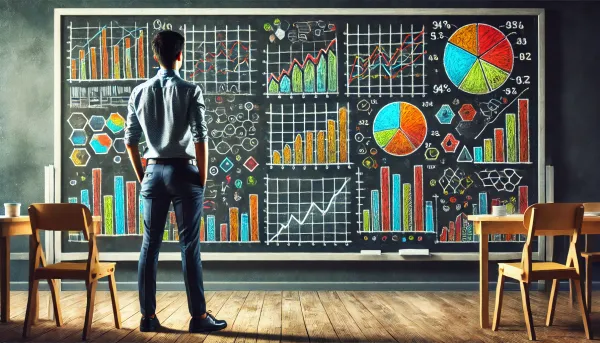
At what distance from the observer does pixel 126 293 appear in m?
5.07

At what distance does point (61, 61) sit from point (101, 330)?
2.68 m

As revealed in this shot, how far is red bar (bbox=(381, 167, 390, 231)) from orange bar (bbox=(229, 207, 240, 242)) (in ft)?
4.17

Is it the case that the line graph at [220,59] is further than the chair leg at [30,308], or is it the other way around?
the line graph at [220,59]

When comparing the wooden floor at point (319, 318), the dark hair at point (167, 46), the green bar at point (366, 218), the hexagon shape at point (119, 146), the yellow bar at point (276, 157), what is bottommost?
the wooden floor at point (319, 318)

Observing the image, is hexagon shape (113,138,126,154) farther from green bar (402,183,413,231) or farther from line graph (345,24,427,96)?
green bar (402,183,413,231)

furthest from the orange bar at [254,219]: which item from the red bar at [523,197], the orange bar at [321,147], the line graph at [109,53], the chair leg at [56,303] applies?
the red bar at [523,197]

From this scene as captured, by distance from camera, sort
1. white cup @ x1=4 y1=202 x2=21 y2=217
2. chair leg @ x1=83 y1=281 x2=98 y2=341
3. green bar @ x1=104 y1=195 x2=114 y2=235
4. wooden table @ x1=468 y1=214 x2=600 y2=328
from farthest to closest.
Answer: green bar @ x1=104 y1=195 x2=114 y2=235
white cup @ x1=4 y1=202 x2=21 y2=217
wooden table @ x1=468 y1=214 x2=600 y2=328
chair leg @ x1=83 y1=281 x2=98 y2=341

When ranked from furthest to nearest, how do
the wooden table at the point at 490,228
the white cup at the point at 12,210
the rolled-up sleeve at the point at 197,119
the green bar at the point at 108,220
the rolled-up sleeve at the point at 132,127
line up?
the green bar at the point at 108,220 → the white cup at the point at 12,210 → the wooden table at the point at 490,228 → the rolled-up sleeve at the point at 132,127 → the rolled-up sleeve at the point at 197,119

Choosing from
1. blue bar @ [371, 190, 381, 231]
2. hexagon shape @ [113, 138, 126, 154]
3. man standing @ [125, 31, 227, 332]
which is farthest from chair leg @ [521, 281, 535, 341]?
hexagon shape @ [113, 138, 126, 154]

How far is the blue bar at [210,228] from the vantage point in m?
5.21

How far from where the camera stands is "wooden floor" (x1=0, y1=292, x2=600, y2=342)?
3.43m

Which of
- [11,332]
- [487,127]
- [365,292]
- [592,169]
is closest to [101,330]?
[11,332]

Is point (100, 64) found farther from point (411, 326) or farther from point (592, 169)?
point (592, 169)

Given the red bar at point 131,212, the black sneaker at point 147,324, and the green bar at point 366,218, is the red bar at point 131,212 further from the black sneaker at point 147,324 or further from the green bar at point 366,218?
the green bar at point 366,218
